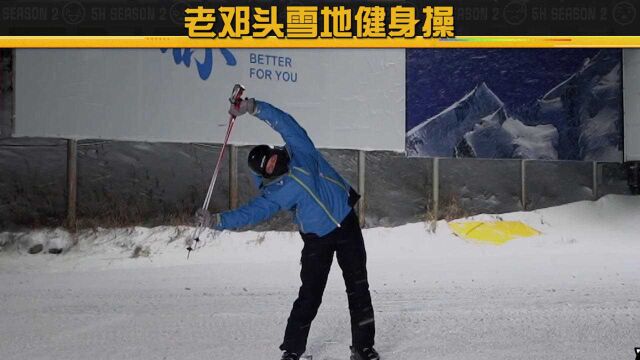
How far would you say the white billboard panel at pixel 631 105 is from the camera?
1021cm

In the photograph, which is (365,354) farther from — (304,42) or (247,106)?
(304,42)

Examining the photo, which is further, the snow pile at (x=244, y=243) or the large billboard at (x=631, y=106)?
the large billboard at (x=631, y=106)

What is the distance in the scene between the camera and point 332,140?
30.8 ft

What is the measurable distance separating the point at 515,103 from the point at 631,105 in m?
2.06

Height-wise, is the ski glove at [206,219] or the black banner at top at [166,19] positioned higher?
the black banner at top at [166,19]

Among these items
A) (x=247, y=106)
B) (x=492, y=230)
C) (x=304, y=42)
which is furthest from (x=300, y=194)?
(x=492, y=230)

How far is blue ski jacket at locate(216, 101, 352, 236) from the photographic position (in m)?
3.61

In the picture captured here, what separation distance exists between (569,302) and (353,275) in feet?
9.03

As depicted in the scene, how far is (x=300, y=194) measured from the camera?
365cm

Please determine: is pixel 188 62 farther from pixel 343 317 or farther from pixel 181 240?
pixel 343 317

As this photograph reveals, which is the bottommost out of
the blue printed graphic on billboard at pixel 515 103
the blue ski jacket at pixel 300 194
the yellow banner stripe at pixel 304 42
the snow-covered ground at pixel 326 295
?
the snow-covered ground at pixel 326 295

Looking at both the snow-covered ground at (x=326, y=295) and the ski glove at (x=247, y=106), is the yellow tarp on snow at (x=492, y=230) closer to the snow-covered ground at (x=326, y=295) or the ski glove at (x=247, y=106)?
the snow-covered ground at (x=326, y=295)

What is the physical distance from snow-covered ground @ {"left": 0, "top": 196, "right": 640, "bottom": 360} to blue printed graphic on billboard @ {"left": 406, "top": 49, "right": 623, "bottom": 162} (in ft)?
3.95

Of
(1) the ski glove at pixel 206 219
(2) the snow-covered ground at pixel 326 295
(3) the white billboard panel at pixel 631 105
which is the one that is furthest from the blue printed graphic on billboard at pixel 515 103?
(1) the ski glove at pixel 206 219
